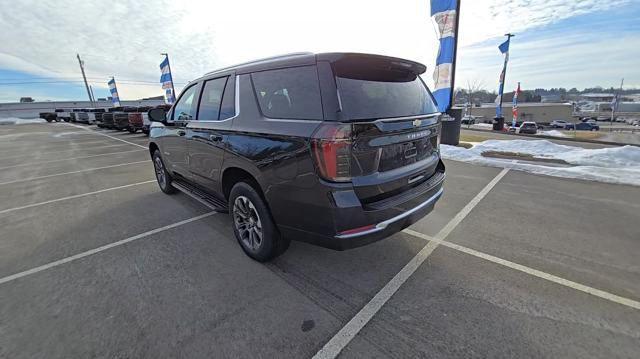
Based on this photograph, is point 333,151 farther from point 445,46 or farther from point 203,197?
point 445,46

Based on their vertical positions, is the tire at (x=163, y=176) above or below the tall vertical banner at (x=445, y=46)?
below

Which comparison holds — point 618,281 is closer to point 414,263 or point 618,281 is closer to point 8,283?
point 414,263

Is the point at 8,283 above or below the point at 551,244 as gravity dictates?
above

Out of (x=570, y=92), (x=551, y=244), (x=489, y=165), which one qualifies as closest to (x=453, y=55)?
(x=489, y=165)

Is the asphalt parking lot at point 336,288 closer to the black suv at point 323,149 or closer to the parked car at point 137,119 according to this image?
the black suv at point 323,149

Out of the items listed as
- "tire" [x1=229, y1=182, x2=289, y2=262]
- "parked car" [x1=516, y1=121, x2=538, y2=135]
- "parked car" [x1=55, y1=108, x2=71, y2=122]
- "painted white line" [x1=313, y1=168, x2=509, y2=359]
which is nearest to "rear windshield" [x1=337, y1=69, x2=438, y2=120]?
"tire" [x1=229, y1=182, x2=289, y2=262]

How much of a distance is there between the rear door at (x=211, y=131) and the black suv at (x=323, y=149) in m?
0.02

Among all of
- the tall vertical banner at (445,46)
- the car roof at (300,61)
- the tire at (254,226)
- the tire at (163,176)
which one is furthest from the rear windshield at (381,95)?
the tall vertical banner at (445,46)

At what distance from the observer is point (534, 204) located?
14.8 ft

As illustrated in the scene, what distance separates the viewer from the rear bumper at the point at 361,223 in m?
2.23

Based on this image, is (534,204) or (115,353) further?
(534,204)

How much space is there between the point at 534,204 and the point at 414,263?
9.36 feet

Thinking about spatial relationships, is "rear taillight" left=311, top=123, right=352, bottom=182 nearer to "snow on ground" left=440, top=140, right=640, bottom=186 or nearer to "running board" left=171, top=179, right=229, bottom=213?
"running board" left=171, top=179, right=229, bottom=213

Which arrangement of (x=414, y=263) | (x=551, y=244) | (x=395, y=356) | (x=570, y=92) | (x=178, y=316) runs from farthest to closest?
1. (x=570, y=92)
2. (x=551, y=244)
3. (x=414, y=263)
4. (x=178, y=316)
5. (x=395, y=356)
